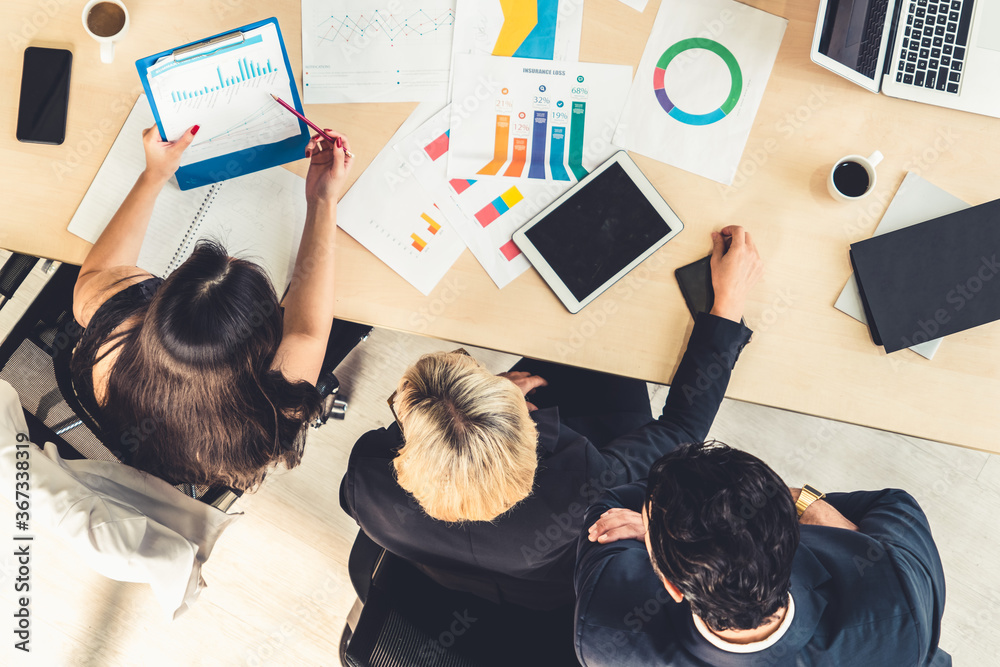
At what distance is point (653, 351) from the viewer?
45.3 inches

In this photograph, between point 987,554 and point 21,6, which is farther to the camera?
point 987,554

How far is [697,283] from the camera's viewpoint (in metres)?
1.14

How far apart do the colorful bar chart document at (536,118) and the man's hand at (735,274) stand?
298mm

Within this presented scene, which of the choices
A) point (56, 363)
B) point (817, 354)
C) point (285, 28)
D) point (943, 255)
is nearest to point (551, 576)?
point (817, 354)

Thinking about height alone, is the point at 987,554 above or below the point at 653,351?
below

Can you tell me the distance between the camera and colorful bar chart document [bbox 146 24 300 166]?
109 cm

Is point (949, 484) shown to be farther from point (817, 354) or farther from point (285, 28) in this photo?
point (285, 28)

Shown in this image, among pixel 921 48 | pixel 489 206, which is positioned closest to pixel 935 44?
pixel 921 48

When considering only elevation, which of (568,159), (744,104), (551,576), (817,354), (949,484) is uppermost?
(744,104)

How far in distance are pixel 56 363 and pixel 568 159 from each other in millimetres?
1100

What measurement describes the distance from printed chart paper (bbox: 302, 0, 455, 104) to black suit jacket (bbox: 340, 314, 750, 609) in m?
0.68

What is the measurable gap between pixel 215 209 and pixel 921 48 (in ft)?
4.57

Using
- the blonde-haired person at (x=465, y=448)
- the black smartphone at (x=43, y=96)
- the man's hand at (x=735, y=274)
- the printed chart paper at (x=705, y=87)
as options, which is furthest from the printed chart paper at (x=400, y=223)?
the black smartphone at (x=43, y=96)

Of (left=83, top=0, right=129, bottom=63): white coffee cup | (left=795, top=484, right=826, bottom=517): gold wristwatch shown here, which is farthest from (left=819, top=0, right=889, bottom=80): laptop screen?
(left=83, top=0, right=129, bottom=63): white coffee cup
